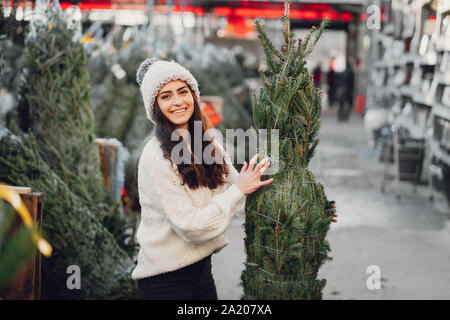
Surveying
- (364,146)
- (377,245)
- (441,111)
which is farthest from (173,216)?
(364,146)

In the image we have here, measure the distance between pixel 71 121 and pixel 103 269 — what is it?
128cm

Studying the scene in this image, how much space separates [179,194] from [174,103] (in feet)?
1.51

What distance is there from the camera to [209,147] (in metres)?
2.60

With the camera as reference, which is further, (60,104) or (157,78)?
(60,104)

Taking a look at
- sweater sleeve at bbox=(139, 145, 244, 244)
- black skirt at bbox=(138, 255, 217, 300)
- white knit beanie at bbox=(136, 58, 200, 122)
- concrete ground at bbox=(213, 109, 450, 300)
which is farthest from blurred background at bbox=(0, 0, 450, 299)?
black skirt at bbox=(138, 255, 217, 300)

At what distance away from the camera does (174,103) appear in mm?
2504

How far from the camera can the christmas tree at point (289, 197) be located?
7.70 ft

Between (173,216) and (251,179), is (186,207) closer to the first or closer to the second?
(173,216)

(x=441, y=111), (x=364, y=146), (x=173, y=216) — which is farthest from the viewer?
(x=364, y=146)

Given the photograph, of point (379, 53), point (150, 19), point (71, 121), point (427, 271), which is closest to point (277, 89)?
point (71, 121)

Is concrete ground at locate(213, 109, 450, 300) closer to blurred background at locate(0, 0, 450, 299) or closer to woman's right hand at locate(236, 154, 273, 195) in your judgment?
blurred background at locate(0, 0, 450, 299)

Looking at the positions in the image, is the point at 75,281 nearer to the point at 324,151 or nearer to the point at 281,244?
the point at 281,244

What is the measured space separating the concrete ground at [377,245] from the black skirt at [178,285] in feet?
2.46

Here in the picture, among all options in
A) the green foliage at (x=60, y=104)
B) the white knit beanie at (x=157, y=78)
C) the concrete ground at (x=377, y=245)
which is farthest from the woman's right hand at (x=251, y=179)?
the green foliage at (x=60, y=104)
